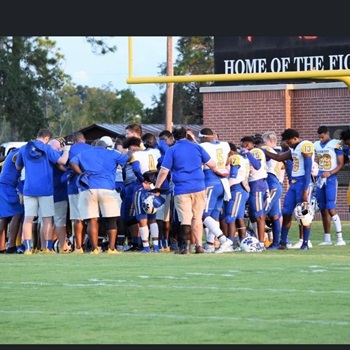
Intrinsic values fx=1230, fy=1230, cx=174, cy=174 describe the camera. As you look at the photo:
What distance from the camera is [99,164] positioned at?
18.0 m

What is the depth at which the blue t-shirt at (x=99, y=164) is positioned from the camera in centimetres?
1797

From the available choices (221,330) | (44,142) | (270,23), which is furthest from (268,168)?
(221,330)

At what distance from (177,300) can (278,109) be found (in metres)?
19.0

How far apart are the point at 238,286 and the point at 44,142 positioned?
6.85 meters

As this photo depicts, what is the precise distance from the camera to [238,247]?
62.1 feet

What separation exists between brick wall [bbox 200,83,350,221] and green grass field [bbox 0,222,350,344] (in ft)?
44.0

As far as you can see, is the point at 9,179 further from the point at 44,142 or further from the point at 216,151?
the point at 216,151

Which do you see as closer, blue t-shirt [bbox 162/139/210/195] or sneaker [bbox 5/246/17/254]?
blue t-shirt [bbox 162/139/210/195]

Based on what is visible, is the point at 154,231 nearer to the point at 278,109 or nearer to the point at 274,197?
the point at 274,197

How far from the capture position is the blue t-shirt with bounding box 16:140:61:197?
1834 centimetres

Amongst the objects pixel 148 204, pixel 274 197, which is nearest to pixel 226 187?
pixel 148 204

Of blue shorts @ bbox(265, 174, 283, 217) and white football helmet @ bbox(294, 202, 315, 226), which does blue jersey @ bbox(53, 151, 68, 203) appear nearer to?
blue shorts @ bbox(265, 174, 283, 217)

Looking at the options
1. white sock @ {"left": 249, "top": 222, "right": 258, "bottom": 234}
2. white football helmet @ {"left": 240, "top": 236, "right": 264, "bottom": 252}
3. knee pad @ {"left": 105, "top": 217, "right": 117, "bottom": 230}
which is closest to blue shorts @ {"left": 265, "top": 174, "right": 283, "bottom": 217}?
white sock @ {"left": 249, "top": 222, "right": 258, "bottom": 234}

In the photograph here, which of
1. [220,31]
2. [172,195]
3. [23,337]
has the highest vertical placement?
[220,31]
